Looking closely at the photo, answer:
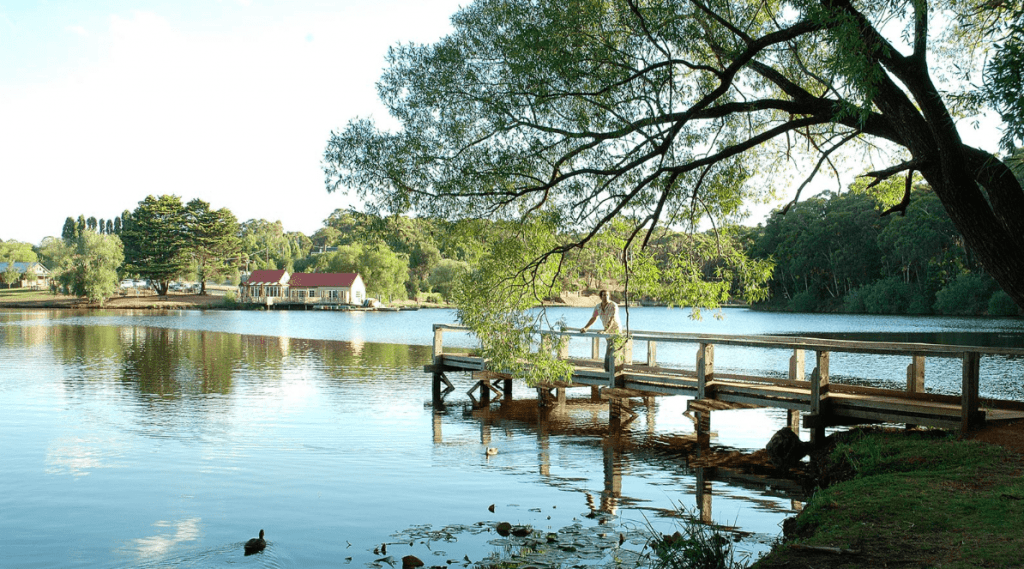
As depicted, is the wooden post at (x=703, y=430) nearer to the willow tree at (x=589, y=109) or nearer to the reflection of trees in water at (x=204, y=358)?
the willow tree at (x=589, y=109)

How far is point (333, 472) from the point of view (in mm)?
12602

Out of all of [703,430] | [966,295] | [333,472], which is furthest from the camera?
[966,295]

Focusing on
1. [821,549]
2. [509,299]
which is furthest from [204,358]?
[821,549]

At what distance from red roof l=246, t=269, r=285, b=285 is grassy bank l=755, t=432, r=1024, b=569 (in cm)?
10767

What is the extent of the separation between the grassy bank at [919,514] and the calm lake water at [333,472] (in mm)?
878

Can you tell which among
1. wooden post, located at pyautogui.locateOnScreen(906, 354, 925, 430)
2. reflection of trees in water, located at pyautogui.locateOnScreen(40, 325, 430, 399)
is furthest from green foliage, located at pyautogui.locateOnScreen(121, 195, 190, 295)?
wooden post, located at pyautogui.locateOnScreen(906, 354, 925, 430)

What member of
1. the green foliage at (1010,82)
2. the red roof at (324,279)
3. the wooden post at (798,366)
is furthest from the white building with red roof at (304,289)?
the green foliage at (1010,82)

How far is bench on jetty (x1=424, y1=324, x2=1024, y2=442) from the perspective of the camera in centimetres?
1035

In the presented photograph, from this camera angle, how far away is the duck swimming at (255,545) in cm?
845

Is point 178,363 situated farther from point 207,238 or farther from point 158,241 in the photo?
point 207,238

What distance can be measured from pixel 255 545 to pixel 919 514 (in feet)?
22.6

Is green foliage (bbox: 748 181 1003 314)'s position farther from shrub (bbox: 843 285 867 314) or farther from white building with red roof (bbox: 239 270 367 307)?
white building with red roof (bbox: 239 270 367 307)

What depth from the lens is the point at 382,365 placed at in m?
32.5

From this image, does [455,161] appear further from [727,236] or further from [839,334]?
[839,334]
